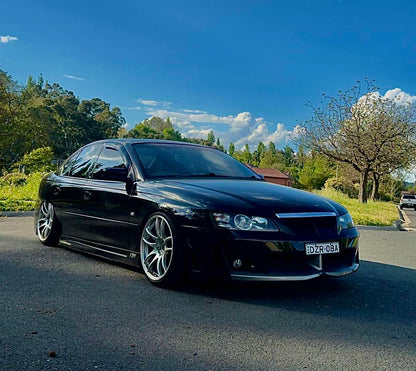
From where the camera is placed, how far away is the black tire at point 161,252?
168 inches

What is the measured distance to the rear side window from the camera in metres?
6.02

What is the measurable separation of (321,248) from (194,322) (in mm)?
1376

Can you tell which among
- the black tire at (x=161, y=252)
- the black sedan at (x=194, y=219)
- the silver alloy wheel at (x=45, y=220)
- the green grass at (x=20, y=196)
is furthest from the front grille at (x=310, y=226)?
the green grass at (x=20, y=196)

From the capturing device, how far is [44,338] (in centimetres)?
299

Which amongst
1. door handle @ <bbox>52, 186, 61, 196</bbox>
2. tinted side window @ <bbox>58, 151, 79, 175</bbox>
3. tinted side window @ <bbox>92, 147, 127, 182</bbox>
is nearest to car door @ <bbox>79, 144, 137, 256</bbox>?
tinted side window @ <bbox>92, 147, 127, 182</bbox>

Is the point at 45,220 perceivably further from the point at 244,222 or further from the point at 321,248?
the point at 321,248

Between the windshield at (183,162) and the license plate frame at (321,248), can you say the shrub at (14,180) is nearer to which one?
the windshield at (183,162)

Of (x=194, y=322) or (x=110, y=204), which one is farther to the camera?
(x=110, y=204)

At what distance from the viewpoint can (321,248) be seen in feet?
13.5

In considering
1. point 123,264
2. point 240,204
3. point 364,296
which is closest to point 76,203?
point 123,264

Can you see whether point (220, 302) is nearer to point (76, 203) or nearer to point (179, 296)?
point (179, 296)

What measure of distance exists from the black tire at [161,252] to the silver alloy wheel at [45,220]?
2251 millimetres

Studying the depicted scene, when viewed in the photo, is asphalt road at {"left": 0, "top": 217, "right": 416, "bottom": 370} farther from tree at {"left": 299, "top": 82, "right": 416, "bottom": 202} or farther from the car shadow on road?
tree at {"left": 299, "top": 82, "right": 416, "bottom": 202}

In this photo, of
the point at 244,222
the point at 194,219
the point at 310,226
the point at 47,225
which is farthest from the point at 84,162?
the point at 310,226
